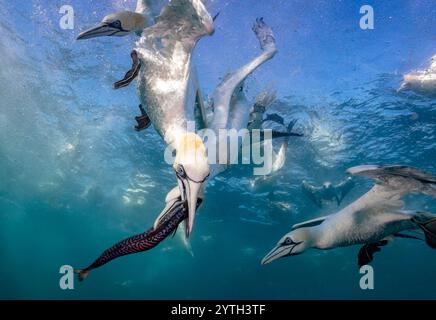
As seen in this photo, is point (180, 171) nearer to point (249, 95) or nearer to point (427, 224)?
point (427, 224)

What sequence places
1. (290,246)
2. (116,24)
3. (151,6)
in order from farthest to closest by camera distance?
(290,246) → (151,6) → (116,24)

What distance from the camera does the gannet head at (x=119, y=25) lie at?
3525mm

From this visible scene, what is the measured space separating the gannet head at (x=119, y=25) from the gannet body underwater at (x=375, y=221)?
3617mm

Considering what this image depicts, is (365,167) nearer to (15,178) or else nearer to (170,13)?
(170,13)

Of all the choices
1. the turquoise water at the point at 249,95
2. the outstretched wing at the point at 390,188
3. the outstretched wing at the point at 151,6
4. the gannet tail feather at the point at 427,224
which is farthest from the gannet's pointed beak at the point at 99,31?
the turquoise water at the point at 249,95

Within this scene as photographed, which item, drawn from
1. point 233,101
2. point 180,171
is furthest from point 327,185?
point 180,171

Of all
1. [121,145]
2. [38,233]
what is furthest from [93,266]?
[38,233]

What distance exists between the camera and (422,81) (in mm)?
10484

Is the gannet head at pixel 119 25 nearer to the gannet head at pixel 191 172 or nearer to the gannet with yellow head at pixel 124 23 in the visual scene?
the gannet with yellow head at pixel 124 23

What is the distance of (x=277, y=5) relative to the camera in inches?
339

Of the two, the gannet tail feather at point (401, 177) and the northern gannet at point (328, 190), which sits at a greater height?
the northern gannet at point (328, 190)

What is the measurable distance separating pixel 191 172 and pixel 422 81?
1138cm

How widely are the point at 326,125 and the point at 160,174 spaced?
13318 mm

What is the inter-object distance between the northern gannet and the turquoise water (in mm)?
592
